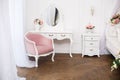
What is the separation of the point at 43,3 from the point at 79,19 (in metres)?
1.12

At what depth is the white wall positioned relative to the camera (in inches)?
226

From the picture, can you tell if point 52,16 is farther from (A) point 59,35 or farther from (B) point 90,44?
(B) point 90,44

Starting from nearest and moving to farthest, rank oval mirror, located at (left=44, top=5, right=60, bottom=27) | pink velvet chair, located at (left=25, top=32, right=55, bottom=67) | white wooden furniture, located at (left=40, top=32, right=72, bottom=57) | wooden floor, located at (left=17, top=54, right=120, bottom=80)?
wooden floor, located at (left=17, top=54, right=120, bottom=80)
pink velvet chair, located at (left=25, top=32, right=55, bottom=67)
white wooden furniture, located at (left=40, top=32, right=72, bottom=57)
oval mirror, located at (left=44, top=5, right=60, bottom=27)

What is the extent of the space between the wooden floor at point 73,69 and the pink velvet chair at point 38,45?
28cm

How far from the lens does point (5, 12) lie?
3.19 metres

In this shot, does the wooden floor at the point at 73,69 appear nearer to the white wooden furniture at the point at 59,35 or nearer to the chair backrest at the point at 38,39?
the chair backrest at the point at 38,39

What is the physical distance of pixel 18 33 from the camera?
468 cm

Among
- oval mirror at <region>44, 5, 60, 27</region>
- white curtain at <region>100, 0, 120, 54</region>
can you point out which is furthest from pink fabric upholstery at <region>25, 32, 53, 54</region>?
white curtain at <region>100, 0, 120, 54</region>

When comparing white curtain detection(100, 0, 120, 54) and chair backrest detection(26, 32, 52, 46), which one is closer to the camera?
chair backrest detection(26, 32, 52, 46)

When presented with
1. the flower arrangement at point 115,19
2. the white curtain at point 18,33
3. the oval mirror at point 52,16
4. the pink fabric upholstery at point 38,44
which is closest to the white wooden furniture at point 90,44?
the flower arrangement at point 115,19

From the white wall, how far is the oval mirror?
0.53 ft

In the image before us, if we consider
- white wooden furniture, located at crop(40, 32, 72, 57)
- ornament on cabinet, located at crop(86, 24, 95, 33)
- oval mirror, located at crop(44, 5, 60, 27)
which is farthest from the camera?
oval mirror, located at crop(44, 5, 60, 27)

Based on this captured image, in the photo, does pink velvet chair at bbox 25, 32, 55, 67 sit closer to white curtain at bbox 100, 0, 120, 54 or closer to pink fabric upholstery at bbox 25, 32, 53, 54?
pink fabric upholstery at bbox 25, 32, 53, 54

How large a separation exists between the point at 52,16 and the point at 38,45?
1009 millimetres
